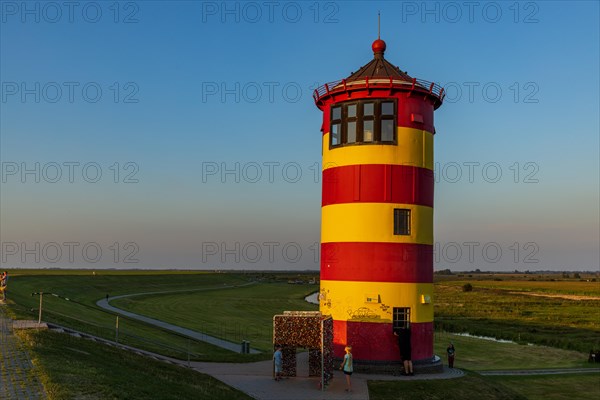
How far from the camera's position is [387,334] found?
21.6 metres

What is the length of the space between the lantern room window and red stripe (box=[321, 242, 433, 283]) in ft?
15.3

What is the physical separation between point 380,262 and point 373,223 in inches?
67.2

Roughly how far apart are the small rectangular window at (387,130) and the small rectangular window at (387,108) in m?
0.36

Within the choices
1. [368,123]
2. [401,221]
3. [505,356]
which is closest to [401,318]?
[401,221]

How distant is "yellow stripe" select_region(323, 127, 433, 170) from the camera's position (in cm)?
2227

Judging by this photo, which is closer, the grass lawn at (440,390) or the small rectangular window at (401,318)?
the grass lawn at (440,390)

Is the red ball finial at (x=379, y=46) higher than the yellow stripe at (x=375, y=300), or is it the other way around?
the red ball finial at (x=379, y=46)

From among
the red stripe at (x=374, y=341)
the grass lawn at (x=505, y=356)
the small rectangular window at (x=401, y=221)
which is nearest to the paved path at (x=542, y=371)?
the grass lawn at (x=505, y=356)

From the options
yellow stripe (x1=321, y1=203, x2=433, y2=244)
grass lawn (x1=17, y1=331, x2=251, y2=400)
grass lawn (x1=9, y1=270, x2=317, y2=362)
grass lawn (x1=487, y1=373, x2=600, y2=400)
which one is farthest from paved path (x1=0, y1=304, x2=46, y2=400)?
grass lawn (x1=487, y1=373, x2=600, y2=400)

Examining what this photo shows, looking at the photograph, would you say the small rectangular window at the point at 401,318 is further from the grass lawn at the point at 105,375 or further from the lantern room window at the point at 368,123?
the grass lawn at the point at 105,375

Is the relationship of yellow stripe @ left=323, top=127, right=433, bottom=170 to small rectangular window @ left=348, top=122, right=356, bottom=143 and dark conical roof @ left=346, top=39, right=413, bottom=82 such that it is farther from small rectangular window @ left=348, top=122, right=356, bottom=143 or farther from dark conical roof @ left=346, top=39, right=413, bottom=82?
dark conical roof @ left=346, top=39, right=413, bottom=82

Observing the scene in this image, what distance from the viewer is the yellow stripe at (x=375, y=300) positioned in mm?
21766

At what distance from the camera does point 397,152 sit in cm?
2231

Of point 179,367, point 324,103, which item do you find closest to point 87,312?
point 179,367
